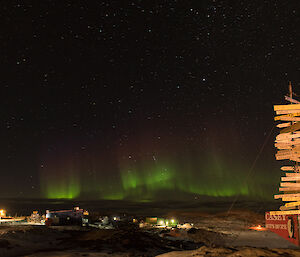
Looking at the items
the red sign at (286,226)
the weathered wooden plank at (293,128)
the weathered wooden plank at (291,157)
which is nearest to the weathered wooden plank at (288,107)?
the weathered wooden plank at (293,128)

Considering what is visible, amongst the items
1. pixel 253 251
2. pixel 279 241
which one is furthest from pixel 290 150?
pixel 279 241

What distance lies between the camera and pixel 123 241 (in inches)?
1373

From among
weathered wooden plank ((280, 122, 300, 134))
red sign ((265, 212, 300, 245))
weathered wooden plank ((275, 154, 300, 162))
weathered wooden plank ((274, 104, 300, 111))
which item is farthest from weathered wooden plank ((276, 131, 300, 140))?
red sign ((265, 212, 300, 245))

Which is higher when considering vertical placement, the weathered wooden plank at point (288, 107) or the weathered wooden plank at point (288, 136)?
the weathered wooden plank at point (288, 107)

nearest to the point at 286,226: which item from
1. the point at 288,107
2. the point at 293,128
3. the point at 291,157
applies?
the point at 291,157

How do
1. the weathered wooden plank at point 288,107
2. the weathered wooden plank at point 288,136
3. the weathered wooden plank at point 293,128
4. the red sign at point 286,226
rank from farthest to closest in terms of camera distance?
1. the red sign at point 286,226
2. the weathered wooden plank at point 288,107
3. the weathered wooden plank at point 288,136
4. the weathered wooden plank at point 293,128

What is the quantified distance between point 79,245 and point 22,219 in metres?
31.6

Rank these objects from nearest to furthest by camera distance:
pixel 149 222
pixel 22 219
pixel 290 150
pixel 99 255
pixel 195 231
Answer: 1. pixel 290 150
2. pixel 99 255
3. pixel 195 231
4. pixel 22 219
5. pixel 149 222

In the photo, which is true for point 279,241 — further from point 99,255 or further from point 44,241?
point 44,241

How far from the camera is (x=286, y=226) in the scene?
24062 mm

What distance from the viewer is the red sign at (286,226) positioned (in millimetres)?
16170

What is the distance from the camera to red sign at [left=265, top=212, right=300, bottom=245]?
16.2 m

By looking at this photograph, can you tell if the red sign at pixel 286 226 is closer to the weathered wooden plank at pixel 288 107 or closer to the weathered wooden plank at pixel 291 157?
the weathered wooden plank at pixel 291 157

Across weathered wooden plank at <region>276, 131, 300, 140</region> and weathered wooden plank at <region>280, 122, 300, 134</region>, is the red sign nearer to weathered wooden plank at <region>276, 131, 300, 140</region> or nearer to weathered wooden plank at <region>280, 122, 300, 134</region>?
weathered wooden plank at <region>276, 131, 300, 140</region>
